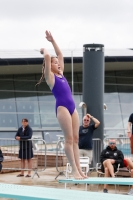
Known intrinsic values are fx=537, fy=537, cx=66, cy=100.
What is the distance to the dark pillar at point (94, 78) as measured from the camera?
16.0 m

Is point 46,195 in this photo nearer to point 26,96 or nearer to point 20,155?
point 20,155

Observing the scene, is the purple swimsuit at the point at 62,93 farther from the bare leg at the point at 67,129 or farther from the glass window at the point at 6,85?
the glass window at the point at 6,85

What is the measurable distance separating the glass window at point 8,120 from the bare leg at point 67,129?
927 inches

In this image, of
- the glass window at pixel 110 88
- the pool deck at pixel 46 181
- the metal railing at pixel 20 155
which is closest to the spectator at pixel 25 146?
the metal railing at pixel 20 155

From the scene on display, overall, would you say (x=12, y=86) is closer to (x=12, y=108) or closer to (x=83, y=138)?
(x=12, y=108)

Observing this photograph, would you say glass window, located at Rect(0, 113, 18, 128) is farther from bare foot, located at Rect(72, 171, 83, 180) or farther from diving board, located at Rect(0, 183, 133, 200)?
diving board, located at Rect(0, 183, 133, 200)

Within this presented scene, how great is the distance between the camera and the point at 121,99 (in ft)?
108

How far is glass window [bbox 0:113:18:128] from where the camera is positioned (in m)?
30.1

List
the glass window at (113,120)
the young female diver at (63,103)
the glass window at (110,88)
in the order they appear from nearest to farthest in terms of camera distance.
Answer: the young female diver at (63,103) < the glass window at (113,120) < the glass window at (110,88)

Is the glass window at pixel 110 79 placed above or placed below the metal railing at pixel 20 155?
above

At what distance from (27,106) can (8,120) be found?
1573 millimetres

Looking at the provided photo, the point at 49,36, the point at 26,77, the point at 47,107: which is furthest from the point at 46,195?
the point at 26,77

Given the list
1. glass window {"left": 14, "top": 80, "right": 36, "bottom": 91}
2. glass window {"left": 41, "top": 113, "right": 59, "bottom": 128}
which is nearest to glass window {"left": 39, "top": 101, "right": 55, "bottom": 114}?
glass window {"left": 41, "top": 113, "right": 59, "bottom": 128}

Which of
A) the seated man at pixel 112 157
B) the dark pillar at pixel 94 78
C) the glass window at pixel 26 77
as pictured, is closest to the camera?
the seated man at pixel 112 157
